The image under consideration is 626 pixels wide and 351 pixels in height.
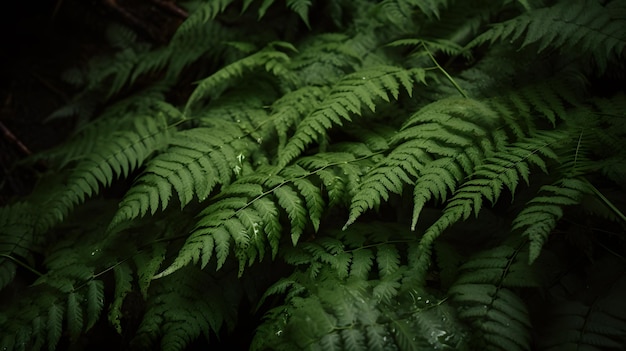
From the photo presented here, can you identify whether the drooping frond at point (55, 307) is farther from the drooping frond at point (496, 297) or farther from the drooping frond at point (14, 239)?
the drooping frond at point (496, 297)

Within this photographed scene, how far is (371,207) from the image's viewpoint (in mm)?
1747

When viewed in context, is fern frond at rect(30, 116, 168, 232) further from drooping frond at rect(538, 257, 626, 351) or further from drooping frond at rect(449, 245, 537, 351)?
drooping frond at rect(538, 257, 626, 351)

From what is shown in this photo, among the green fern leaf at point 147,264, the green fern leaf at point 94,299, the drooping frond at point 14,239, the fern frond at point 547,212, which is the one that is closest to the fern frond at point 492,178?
the fern frond at point 547,212

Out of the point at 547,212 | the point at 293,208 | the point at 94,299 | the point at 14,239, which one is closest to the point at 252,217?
the point at 293,208

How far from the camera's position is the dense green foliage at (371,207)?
5.17 feet

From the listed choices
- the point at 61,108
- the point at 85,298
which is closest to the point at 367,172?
the point at 85,298

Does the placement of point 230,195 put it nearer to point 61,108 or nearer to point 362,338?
point 362,338

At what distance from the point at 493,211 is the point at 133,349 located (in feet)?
6.49

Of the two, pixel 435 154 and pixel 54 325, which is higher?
pixel 435 154

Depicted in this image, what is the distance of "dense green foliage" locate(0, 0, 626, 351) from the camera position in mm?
1577

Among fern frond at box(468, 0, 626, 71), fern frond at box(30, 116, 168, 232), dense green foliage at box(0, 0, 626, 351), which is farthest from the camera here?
fern frond at box(30, 116, 168, 232)

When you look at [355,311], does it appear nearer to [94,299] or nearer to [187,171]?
[187,171]

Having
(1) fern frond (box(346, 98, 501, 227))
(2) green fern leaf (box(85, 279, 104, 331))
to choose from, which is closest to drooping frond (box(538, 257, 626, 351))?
(1) fern frond (box(346, 98, 501, 227))

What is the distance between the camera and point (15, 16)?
12.8ft
